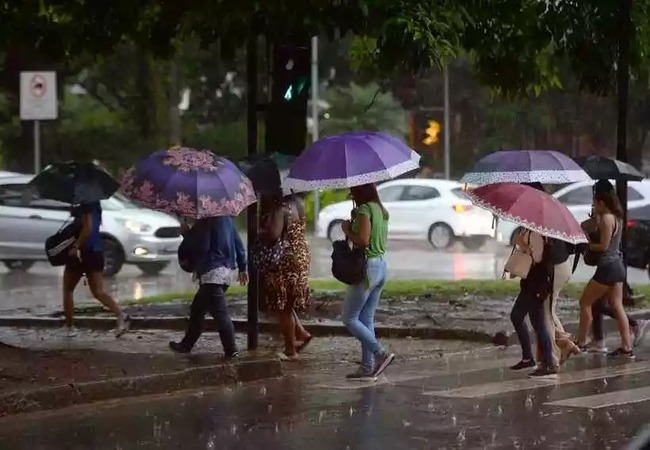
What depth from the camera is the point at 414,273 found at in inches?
968

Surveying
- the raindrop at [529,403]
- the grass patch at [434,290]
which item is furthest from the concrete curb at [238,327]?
the raindrop at [529,403]

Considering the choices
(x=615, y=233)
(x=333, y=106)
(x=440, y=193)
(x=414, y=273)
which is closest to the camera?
(x=615, y=233)

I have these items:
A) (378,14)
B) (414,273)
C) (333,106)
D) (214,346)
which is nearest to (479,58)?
(378,14)

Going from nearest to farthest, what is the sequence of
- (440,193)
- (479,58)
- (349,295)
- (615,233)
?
(349,295)
(615,233)
(479,58)
(440,193)

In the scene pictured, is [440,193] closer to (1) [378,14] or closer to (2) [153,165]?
(1) [378,14]

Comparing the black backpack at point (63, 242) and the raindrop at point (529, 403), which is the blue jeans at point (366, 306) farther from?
the black backpack at point (63, 242)

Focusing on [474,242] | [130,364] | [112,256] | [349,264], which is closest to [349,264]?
[349,264]

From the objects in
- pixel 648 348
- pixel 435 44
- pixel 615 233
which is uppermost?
Answer: pixel 435 44

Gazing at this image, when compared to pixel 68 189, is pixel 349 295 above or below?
below

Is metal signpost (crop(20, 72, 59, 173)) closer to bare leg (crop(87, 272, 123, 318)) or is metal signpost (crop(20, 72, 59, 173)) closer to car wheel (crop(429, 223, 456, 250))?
bare leg (crop(87, 272, 123, 318))

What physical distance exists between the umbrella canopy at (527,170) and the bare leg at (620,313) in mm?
1281

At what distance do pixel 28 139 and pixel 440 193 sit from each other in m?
13.5

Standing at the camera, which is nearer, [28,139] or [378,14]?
[378,14]

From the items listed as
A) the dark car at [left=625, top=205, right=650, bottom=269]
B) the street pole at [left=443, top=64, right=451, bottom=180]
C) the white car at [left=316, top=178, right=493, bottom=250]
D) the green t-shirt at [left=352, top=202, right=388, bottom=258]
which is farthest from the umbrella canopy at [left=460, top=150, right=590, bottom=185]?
the street pole at [left=443, top=64, right=451, bottom=180]
